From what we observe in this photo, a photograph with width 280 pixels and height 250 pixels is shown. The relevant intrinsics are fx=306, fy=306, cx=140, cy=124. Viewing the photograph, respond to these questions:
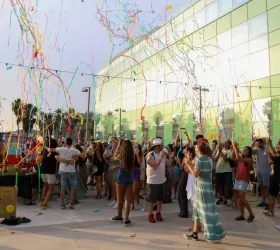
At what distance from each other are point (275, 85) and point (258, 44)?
2.44m

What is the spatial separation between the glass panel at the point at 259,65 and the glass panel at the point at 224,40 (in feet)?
6.65

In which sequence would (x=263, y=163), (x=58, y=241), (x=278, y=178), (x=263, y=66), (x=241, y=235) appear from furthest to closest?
(x=263, y=66)
(x=263, y=163)
(x=278, y=178)
(x=241, y=235)
(x=58, y=241)

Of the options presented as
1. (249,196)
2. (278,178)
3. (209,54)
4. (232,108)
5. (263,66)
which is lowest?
(249,196)

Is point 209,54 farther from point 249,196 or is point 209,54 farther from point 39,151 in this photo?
point 39,151

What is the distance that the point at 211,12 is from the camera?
62.4 ft

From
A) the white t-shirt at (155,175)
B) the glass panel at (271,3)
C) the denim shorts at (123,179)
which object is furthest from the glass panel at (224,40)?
the denim shorts at (123,179)

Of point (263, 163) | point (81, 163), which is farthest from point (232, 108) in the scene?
point (81, 163)

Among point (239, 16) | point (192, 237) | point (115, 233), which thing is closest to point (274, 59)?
point (239, 16)

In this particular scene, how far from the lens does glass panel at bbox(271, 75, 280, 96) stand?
573 inches

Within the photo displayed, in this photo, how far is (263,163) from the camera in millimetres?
8094

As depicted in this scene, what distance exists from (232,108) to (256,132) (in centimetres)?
218

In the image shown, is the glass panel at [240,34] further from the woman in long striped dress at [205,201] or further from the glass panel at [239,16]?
the woman in long striped dress at [205,201]

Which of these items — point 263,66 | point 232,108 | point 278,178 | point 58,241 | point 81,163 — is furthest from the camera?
point 232,108

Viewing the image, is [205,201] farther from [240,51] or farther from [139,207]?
[240,51]
